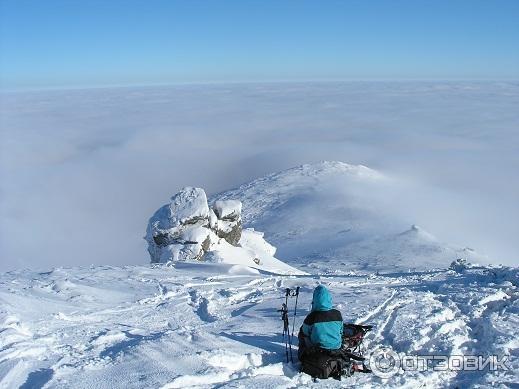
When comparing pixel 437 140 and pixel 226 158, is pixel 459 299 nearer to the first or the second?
pixel 226 158

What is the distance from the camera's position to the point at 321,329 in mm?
6379

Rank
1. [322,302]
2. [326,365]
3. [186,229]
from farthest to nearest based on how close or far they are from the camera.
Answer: [186,229] < [322,302] < [326,365]

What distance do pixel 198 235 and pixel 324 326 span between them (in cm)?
1722

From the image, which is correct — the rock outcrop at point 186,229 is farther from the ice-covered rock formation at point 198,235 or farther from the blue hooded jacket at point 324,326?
the blue hooded jacket at point 324,326

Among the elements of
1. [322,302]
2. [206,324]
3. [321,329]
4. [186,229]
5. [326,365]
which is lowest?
[186,229]

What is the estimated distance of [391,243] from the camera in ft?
130

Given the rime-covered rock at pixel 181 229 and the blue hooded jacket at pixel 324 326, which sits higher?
the blue hooded jacket at pixel 324 326

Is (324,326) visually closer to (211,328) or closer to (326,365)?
(326,365)

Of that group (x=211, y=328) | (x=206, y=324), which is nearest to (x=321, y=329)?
(x=211, y=328)

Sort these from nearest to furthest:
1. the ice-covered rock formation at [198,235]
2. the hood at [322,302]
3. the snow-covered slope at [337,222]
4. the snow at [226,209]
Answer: the hood at [322,302] < the ice-covered rock formation at [198,235] < the snow at [226,209] < the snow-covered slope at [337,222]

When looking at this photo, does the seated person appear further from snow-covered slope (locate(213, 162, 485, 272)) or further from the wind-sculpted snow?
snow-covered slope (locate(213, 162, 485, 272))

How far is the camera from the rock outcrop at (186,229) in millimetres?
22891

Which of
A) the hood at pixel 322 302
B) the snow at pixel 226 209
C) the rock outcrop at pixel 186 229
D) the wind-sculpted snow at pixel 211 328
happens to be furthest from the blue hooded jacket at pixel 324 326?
the snow at pixel 226 209

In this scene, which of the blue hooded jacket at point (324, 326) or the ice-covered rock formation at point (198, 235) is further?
the ice-covered rock formation at point (198, 235)
